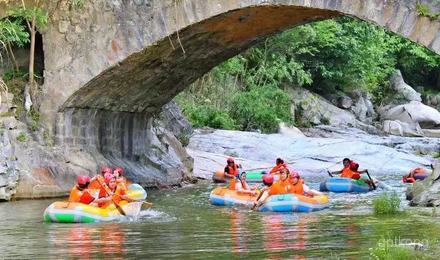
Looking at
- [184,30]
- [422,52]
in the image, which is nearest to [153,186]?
[184,30]

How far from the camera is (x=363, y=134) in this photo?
109 feet

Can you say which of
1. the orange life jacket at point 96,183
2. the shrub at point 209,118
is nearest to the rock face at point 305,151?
the shrub at point 209,118

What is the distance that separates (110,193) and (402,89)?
28.3 meters

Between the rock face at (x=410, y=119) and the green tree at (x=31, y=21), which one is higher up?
the green tree at (x=31, y=21)

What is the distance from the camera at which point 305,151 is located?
27938mm

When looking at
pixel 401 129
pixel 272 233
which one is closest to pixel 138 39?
pixel 272 233

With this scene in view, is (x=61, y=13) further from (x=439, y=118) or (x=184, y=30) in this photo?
(x=439, y=118)

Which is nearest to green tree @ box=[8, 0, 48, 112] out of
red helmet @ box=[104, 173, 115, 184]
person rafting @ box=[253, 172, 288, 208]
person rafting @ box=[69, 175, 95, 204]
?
red helmet @ box=[104, 173, 115, 184]

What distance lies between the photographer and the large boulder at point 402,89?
41.2 metres

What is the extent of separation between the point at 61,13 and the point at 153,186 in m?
5.14

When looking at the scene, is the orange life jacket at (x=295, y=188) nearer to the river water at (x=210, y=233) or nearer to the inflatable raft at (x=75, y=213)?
the river water at (x=210, y=233)

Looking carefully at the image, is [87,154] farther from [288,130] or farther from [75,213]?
[288,130]

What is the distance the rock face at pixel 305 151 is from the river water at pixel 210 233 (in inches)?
391

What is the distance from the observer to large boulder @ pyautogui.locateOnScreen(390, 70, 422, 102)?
41156mm
